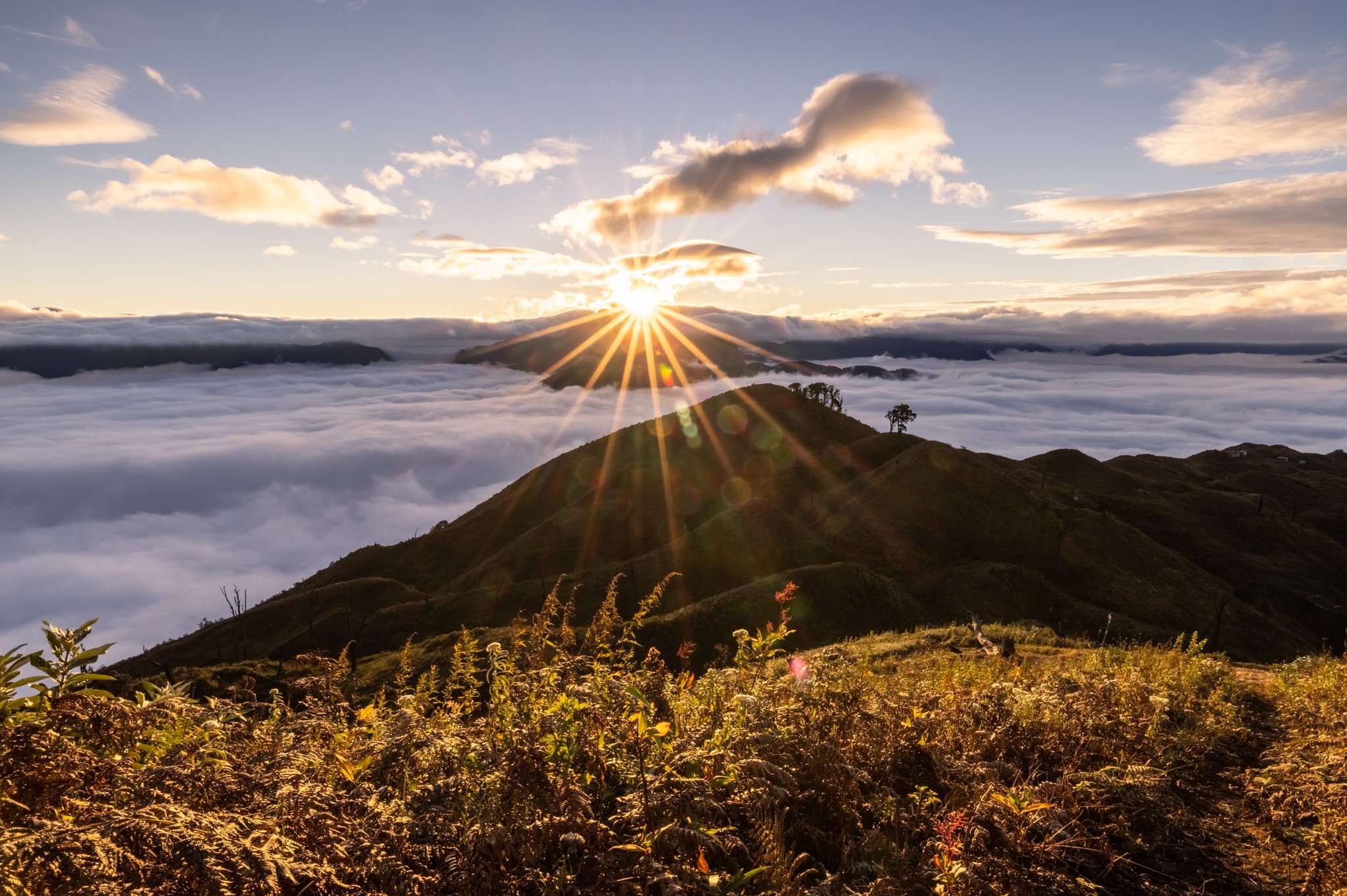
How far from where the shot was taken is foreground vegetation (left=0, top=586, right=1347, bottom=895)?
3.46 meters

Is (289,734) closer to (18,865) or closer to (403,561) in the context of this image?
(18,865)

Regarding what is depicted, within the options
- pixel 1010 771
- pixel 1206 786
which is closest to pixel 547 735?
pixel 1010 771

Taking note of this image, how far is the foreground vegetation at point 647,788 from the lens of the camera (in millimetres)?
3455

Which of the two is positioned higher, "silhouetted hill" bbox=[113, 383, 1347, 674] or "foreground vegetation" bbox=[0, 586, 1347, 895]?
"foreground vegetation" bbox=[0, 586, 1347, 895]

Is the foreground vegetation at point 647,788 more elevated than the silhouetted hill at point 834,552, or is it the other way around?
the foreground vegetation at point 647,788

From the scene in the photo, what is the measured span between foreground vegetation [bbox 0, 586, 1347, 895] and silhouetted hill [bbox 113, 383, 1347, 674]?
27645 mm

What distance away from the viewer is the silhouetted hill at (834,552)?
52156mm

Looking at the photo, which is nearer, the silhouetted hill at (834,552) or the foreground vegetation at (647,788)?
the foreground vegetation at (647,788)

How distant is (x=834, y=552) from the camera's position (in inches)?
2576

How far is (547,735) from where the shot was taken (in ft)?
15.3

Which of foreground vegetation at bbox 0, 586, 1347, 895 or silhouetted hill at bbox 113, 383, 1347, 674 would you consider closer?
foreground vegetation at bbox 0, 586, 1347, 895

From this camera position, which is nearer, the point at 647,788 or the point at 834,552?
the point at 647,788

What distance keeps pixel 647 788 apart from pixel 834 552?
64324mm

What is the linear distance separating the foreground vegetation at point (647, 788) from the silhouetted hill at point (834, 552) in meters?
27.6
